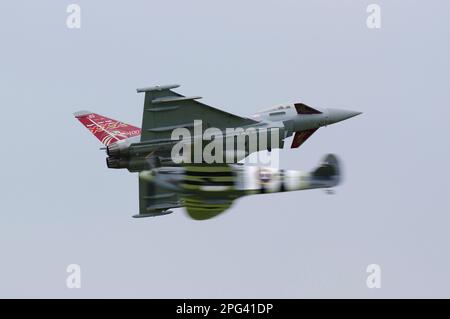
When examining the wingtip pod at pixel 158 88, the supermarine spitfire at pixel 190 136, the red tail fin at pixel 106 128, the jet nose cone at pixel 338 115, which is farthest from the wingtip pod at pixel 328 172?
the red tail fin at pixel 106 128

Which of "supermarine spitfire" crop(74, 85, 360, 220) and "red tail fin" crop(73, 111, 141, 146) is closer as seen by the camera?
"supermarine spitfire" crop(74, 85, 360, 220)

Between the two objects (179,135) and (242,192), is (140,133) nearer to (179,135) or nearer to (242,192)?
(179,135)

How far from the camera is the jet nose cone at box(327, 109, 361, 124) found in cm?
6975

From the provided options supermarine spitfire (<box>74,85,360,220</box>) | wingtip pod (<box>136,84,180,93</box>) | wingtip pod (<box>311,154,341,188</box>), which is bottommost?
wingtip pod (<box>311,154,341,188</box>)

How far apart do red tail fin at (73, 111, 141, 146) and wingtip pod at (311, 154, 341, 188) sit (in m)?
A: 15.0

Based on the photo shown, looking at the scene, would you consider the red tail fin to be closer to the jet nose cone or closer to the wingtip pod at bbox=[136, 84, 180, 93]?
the wingtip pod at bbox=[136, 84, 180, 93]

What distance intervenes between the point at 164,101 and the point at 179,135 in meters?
2.00

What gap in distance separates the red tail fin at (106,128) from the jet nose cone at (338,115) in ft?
32.8

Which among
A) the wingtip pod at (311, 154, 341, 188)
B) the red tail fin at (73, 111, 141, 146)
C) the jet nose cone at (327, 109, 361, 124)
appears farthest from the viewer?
the red tail fin at (73, 111, 141, 146)

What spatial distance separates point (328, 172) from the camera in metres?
56.1

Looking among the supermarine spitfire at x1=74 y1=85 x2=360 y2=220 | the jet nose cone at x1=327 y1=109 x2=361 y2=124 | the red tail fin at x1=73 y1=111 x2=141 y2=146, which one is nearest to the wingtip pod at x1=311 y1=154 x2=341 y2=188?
the supermarine spitfire at x1=74 y1=85 x2=360 y2=220

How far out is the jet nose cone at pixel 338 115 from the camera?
6975 centimetres

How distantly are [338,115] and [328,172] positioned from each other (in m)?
14.3

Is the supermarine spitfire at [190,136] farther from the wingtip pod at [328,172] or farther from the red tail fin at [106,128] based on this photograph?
the wingtip pod at [328,172]
